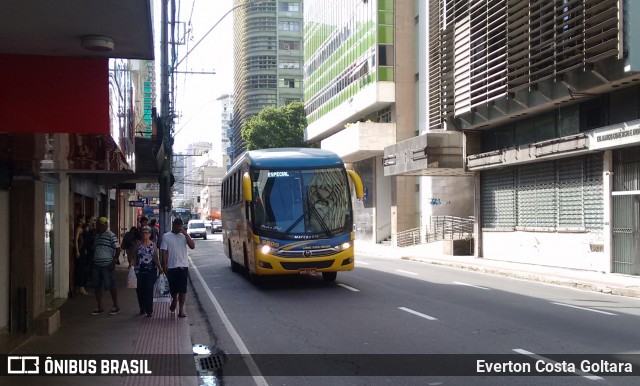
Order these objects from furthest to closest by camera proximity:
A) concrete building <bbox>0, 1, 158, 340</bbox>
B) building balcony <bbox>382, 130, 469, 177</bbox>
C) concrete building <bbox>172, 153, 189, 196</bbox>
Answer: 1. concrete building <bbox>172, 153, 189, 196</bbox>
2. building balcony <bbox>382, 130, 469, 177</bbox>
3. concrete building <bbox>0, 1, 158, 340</bbox>

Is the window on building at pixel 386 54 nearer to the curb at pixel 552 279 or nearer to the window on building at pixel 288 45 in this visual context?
the curb at pixel 552 279

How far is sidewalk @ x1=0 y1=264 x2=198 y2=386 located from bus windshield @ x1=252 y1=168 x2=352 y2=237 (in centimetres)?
361

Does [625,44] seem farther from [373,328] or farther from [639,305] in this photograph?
[373,328]

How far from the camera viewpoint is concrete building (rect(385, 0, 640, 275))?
19.3 meters

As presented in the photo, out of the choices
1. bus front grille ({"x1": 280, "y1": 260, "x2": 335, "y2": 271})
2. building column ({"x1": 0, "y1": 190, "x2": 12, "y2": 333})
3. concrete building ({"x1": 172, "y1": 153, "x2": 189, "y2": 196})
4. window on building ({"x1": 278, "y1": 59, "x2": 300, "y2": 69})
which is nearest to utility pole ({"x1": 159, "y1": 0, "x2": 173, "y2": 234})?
bus front grille ({"x1": 280, "y1": 260, "x2": 335, "y2": 271})

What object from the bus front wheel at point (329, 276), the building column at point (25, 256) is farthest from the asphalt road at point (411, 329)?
the building column at point (25, 256)

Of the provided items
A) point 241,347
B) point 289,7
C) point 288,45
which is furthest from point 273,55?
point 241,347

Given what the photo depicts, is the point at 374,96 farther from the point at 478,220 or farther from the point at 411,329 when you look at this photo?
the point at 411,329

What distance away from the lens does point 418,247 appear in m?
37.3

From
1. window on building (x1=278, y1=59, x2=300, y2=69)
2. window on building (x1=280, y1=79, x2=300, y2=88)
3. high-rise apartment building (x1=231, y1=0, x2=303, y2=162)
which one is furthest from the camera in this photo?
window on building (x1=280, y1=79, x2=300, y2=88)

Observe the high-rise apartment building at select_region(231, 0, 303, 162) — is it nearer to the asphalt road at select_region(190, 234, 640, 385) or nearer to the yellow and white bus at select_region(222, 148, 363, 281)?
the yellow and white bus at select_region(222, 148, 363, 281)

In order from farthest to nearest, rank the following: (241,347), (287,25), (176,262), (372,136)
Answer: (287,25) < (372,136) < (176,262) < (241,347)

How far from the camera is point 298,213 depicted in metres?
15.8

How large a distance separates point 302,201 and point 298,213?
1.07 feet
